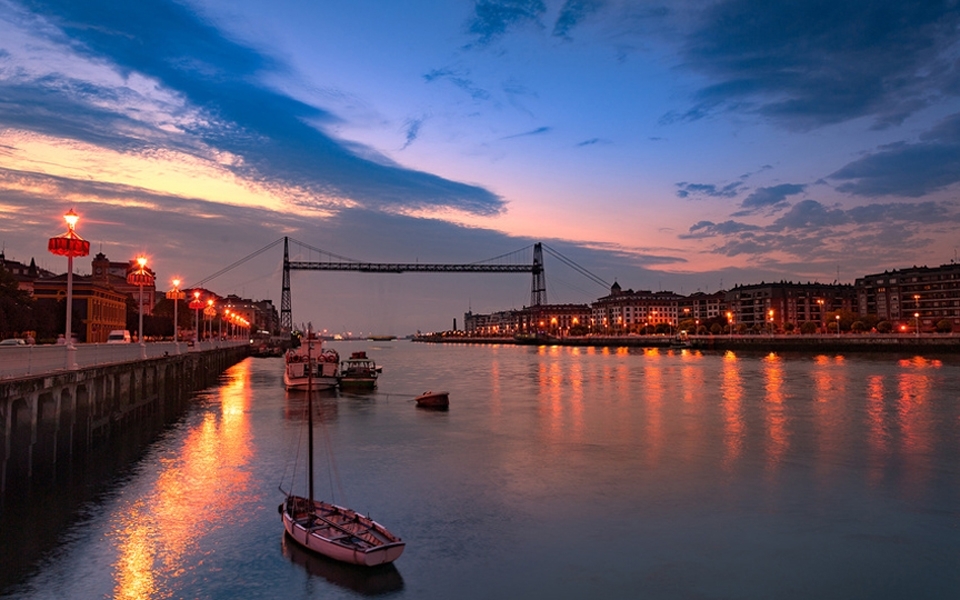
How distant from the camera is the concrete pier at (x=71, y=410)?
1977 centimetres

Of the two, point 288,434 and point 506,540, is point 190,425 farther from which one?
point 506,540

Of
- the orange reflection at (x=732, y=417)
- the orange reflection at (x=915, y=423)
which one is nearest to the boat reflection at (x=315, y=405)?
the orange reflection at (x=732, y=417)

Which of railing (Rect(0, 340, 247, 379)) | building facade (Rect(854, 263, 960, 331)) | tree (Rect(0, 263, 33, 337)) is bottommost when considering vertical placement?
railing (Rect(0, 340, 247, 379))

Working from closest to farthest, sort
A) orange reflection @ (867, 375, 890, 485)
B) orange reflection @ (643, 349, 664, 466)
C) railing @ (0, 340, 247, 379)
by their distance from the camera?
railing @ (0, 340, 247, 379) → orange reflection @ (867, 375, 890, 485) → orange reflection @ (643, 349, 664, 466)

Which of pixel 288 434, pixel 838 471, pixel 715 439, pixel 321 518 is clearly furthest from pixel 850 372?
pixel 321 518

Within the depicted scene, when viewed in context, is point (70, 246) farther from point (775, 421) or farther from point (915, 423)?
point (915, 423)

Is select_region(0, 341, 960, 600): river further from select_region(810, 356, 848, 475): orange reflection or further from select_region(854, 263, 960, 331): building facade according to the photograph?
select_region(854, 263, 960, 331): building facade

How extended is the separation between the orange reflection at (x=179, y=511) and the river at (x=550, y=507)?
80 mm

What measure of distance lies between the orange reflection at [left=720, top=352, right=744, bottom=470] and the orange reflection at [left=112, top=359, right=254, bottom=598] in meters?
18.2

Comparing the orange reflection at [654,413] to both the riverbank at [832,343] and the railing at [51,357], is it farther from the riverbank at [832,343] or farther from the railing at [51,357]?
the riverbank at [832,343]

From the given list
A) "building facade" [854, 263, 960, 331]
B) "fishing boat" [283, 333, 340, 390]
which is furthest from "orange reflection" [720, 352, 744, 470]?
"building facade" [854, 263, 960, 331]

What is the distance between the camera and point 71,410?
25.0 meters

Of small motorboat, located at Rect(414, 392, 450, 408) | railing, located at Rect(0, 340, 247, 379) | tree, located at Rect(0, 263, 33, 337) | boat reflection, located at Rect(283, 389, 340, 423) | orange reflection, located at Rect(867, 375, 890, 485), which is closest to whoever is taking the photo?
railing, located at Rect(0, 340, 247, 379)

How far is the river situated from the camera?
47.6 feet
